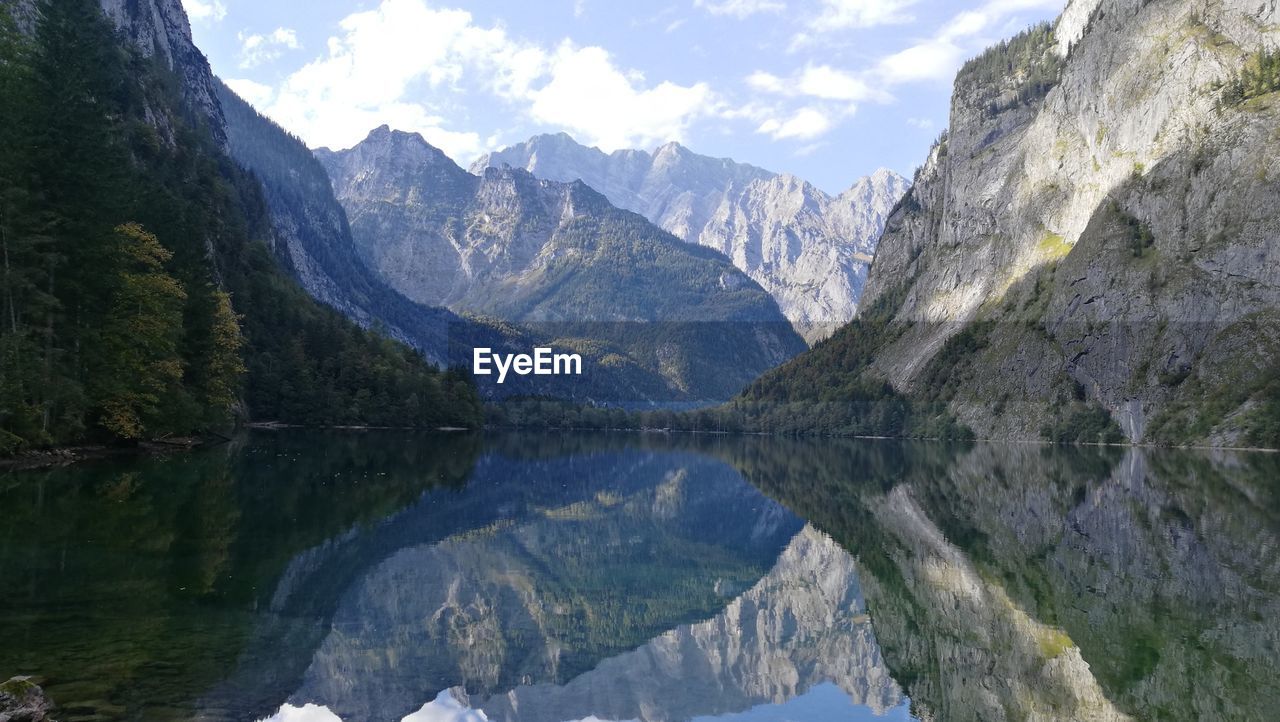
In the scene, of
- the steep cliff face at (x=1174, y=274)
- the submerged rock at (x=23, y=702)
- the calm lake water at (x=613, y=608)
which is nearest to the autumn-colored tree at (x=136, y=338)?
the calm lake water at (x=613, y=608)

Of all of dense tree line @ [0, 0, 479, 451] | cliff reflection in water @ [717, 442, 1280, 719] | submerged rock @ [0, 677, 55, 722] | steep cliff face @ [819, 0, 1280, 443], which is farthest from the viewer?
steep cliff face @ [819, 0, 1280, 443]

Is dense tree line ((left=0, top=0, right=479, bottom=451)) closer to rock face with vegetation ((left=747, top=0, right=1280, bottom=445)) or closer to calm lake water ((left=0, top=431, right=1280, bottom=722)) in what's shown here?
calm lake water ((left=0, top=431, right=1280, bottom=722))

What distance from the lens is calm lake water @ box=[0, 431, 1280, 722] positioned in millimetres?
17250

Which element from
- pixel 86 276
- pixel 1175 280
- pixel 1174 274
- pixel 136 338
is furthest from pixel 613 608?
pixel 1174 274

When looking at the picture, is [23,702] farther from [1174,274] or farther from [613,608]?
[1174,274]

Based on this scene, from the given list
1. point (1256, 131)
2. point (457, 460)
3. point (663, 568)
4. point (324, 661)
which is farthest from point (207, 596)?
point (1256, 131)

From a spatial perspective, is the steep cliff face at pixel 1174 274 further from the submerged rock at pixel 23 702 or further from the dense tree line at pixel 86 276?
the submerged rock at pixel 23 702

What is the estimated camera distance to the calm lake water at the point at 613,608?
17.2 meters

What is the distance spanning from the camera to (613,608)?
25.6 meters

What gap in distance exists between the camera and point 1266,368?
142375 millimetres

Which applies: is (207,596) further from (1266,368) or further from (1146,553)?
(1266,368)

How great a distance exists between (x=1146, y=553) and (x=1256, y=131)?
162 metres

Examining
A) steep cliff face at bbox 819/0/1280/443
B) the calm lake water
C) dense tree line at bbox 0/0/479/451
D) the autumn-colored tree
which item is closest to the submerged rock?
the calm lake water

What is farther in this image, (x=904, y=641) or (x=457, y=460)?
(x=457, y=460)
